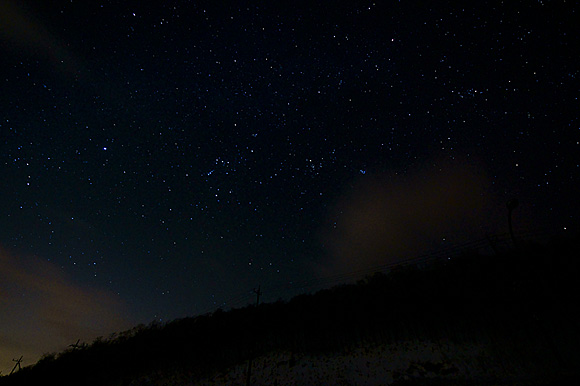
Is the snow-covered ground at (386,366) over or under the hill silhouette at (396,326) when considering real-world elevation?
under

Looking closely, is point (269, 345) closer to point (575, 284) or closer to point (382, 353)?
point (382, 353)

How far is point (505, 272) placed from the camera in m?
34.3

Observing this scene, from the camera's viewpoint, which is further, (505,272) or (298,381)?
(505,272)

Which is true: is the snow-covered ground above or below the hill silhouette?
below

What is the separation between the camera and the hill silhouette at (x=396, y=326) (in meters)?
27.1

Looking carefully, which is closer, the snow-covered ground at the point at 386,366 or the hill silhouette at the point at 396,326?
the snow-covered ground at the point at 386,366

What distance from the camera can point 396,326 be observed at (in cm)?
3544

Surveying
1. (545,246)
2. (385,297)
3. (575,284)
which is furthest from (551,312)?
(385,297)

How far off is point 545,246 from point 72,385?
79.5 meters

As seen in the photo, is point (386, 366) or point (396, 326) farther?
point (396, 326)

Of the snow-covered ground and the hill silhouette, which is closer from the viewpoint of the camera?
the snow-covered ground

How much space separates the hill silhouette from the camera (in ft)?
89.0

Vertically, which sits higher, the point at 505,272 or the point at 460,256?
the point at 460,256

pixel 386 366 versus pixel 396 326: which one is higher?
pixel 396 326
